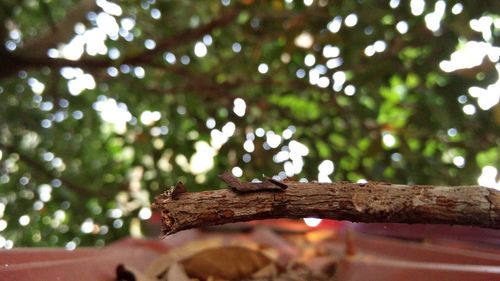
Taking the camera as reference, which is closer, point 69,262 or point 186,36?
point 69,262

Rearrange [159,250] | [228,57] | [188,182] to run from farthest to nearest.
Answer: [228,57], [188,182], [159,250]

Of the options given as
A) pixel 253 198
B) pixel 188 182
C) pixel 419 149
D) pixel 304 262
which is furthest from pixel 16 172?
pixel 253 198

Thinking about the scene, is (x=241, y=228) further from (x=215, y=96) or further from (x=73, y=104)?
(x=73, y=104)

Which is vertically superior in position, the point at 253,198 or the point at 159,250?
the point at 253,198

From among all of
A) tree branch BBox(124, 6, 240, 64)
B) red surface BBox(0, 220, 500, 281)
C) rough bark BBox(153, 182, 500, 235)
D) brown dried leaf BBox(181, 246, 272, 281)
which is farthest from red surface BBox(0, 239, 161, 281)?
tree branch BBox(124, 6, 240, 64)

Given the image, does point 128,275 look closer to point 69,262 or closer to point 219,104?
point 69,262

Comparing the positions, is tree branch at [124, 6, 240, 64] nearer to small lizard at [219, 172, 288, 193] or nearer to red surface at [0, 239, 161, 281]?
red surface at [0, 239, 161, 281]

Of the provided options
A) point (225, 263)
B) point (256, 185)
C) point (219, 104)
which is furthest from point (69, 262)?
point (219, 104)
